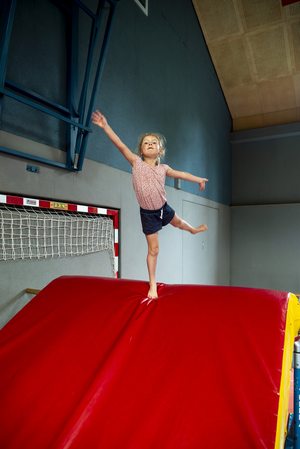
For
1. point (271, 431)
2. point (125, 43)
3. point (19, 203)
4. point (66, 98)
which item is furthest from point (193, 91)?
point (271, 431)

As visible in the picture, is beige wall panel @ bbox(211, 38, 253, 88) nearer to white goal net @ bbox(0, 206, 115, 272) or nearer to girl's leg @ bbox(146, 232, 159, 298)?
white goal net @ bbox(0, 206, 115, 272)

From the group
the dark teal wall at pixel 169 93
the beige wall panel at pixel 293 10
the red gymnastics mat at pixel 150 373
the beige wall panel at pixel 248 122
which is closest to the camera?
the red gymnastics mat at pixel 150 373

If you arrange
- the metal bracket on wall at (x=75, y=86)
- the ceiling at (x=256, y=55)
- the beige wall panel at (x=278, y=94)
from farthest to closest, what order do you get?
1. the beige wall panel at (x=278, y=94)
2. the ceiling at (x=256, y=55)
3. the metal bracket on wall at (x=75, y=86)

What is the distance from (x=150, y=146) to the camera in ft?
4.95

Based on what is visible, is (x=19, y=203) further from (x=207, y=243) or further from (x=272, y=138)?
(x=272, y=138)

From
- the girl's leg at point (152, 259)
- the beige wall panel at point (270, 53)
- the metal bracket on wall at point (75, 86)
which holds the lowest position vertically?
the girl's leg at point (152, 259)

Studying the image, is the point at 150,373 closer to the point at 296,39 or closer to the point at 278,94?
the point at 296,39

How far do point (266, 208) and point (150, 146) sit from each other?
4.59 m

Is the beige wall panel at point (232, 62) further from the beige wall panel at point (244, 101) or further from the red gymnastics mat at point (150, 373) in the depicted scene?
the red gymnastics mat at point (150, 373)

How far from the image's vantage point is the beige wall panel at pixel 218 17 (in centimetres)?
452

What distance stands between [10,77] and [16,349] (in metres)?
1.65

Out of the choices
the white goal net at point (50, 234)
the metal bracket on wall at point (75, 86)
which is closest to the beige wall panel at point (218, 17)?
the metal bracket on wall at point (75, 86)

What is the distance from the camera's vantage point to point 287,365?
1065 millimetres

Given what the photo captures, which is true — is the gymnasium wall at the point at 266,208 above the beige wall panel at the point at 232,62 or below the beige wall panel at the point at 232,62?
below
